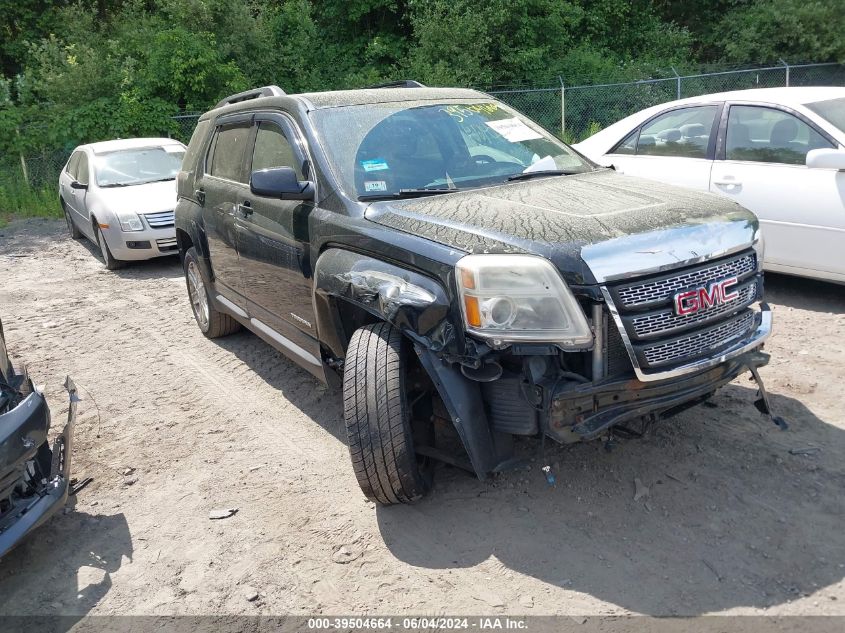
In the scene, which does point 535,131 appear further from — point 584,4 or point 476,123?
point 584,4

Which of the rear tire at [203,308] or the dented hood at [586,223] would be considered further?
the rear tire at [203,308]

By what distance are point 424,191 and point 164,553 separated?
223 cm

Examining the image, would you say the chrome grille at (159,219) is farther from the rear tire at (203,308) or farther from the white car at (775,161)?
the white car at (775,161)

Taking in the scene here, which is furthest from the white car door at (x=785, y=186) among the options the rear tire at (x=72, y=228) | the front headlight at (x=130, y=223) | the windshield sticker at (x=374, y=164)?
the rear tire at (x=72, y=228)

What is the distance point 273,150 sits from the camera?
15.9 ft

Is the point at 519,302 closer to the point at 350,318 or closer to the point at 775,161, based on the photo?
the point at 350,318

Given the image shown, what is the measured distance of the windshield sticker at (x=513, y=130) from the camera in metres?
4.73

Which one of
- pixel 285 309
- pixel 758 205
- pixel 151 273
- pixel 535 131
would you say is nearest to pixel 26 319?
pixel 151 273

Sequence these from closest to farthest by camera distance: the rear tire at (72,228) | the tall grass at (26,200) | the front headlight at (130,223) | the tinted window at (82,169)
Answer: the front headlight at (130,223) → the tinted window at (82,169) → the rear tire at (72,228) → the tall grass at (26,200)

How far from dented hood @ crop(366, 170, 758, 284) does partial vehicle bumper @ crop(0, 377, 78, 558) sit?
1861 mm

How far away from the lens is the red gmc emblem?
328 centimetres

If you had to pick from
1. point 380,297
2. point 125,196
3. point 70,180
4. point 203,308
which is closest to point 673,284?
point 380,297

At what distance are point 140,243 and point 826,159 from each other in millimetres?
7736

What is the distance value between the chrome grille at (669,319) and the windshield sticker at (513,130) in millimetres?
1802
